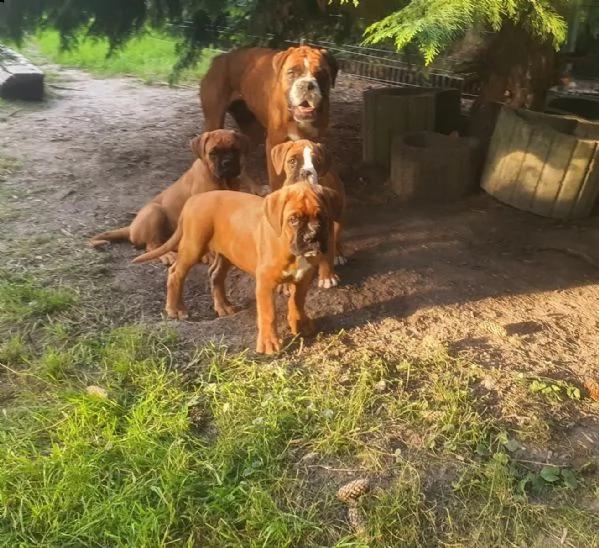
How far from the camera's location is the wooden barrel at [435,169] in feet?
19.0

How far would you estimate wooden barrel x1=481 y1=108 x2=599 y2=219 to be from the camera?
5.34 m

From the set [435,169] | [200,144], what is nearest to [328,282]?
[200,144]

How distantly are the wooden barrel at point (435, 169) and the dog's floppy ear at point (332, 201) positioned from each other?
237 cm

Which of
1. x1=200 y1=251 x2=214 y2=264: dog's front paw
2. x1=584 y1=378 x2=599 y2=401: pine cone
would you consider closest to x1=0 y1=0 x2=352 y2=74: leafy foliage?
x1=200 y1=251 x2=214 y2=264: dog's front paw

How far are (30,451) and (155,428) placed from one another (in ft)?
1.75

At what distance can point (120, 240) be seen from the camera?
16.6 feet

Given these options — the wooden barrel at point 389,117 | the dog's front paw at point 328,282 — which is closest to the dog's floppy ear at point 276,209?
the dog's front paw at point 328,282

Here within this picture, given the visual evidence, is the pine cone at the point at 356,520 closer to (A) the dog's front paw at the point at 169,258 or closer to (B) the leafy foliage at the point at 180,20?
(A) the dog's front paw at the point at 169,258

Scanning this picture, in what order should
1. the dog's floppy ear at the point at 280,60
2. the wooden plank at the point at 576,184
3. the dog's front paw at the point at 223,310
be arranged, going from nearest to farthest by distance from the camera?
the dog's front paw at the point at 223,310 < the dog's floppy ear at the point at 280,60 < the wooden plank at the point at 576,184

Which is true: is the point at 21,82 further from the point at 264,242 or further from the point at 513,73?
the point at 264,242

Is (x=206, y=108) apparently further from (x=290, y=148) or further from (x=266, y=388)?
(x=266, y=388)

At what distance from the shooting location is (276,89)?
490cm

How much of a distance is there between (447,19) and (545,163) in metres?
2.46

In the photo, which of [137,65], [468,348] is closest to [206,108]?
[468,348]
